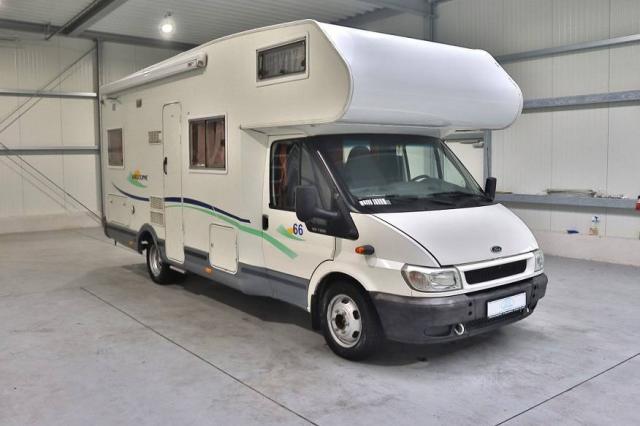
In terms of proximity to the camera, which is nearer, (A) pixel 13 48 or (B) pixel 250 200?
(B) pixel 250 200

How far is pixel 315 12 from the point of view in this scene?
12273mm

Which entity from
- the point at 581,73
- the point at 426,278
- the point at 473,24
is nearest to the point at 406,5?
the point at 473,24

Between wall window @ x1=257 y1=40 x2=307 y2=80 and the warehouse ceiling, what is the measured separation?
5.79 metres

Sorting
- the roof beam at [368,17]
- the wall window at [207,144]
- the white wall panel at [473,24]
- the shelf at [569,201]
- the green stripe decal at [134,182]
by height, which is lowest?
the shelf at [569,201]

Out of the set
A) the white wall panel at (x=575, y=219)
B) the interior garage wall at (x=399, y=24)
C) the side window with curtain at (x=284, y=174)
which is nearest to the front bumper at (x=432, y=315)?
the side window with curtain at (x=284, y=174)

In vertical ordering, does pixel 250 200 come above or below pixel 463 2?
below

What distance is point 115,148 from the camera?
8.45m

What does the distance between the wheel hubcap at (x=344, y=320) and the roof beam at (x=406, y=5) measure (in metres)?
7.13

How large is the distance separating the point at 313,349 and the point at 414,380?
1.01 metres

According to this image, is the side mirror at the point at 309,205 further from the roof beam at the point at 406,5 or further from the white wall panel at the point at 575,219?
the roof beam at the point at 406,5

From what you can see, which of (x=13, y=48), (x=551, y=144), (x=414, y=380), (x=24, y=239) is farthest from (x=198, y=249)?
(x=13, y=48)

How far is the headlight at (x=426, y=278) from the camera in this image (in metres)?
4.25

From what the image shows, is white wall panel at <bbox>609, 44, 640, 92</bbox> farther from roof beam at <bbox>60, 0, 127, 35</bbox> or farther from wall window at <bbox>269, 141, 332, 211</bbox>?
roof beam at <bbox>60, 0, 127, 35</bbox>

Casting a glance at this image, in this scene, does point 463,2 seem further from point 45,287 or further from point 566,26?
point 45,287
